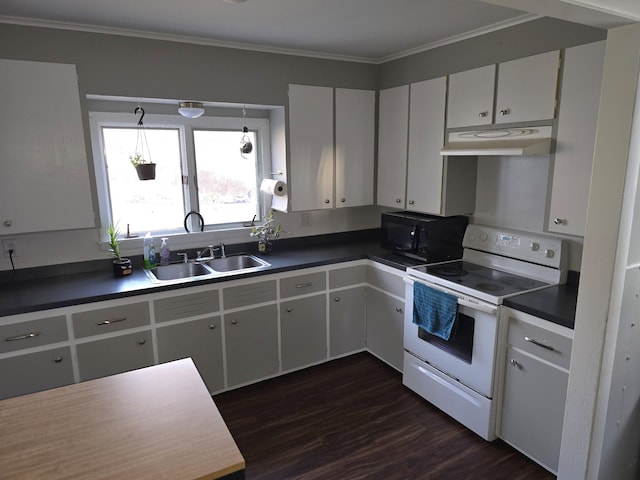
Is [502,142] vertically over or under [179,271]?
over

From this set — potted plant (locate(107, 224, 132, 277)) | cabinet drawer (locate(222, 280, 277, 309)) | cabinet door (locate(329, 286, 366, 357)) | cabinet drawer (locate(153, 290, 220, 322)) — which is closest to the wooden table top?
cabinet drawer (locate(153, 290, 220, 322))

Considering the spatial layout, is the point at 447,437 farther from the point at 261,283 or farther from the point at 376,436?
the point at 261,283

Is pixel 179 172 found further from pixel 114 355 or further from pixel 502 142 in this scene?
pixel 502 142

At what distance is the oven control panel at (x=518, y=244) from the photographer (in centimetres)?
253

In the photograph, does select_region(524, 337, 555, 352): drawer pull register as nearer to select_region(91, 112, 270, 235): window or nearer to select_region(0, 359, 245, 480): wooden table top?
select_region(0, 359, 245, 480): wooden table top

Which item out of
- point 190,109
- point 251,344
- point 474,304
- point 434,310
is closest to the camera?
point 474,304

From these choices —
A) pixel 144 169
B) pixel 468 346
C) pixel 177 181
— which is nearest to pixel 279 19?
pixel 144 169

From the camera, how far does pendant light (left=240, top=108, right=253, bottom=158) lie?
330 centimetres

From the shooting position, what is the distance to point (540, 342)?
2.12 m

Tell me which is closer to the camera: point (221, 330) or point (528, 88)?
point (528, 88)

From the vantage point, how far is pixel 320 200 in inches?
135

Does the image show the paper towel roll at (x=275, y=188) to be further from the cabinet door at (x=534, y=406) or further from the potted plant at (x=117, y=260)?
the cabinet door at (x=534, y=406)

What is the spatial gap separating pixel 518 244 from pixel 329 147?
158 cm

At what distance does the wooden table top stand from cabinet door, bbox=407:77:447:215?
2142 mm
